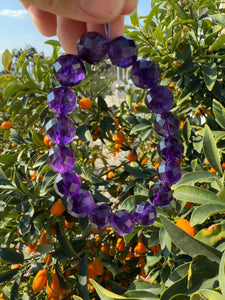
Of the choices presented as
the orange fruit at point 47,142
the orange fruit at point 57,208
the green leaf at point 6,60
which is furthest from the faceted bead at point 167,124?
the green leaf at point 6,60

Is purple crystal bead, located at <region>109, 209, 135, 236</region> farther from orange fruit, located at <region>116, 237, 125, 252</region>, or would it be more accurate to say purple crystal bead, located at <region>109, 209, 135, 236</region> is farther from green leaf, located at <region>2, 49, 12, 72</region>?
green leaf, located at <region>2, 49, 12, 72</region>

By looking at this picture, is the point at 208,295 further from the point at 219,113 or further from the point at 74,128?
the point at 219,113

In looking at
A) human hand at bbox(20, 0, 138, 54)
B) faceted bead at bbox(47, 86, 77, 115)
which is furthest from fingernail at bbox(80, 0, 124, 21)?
faceted bead at bbox(47, 86, 77, 115)

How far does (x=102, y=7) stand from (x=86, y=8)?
17 millimetres

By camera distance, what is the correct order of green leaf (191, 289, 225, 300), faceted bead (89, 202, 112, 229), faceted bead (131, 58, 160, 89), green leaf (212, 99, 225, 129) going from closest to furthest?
green leaf (191, 289, 225, 300) → faceted bead (131, 58, 160, 89) → faceted bead (89, 202, 112, 229) → green leaf (212, 99, 225, 129)

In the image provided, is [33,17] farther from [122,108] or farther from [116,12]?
[122,108]

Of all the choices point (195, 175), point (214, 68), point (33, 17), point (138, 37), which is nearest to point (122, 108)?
point (138, 37)

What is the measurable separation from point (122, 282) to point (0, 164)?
563 mm

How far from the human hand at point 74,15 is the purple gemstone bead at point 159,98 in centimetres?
10

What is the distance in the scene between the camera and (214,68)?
75 centimetres

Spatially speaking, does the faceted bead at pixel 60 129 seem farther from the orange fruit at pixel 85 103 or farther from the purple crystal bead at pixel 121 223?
the orange fruit at pixel 85 103

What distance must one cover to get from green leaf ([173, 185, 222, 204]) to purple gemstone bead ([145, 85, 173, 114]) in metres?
0.17

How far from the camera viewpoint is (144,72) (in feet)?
1.31

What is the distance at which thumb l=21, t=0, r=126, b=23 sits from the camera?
30 cm
